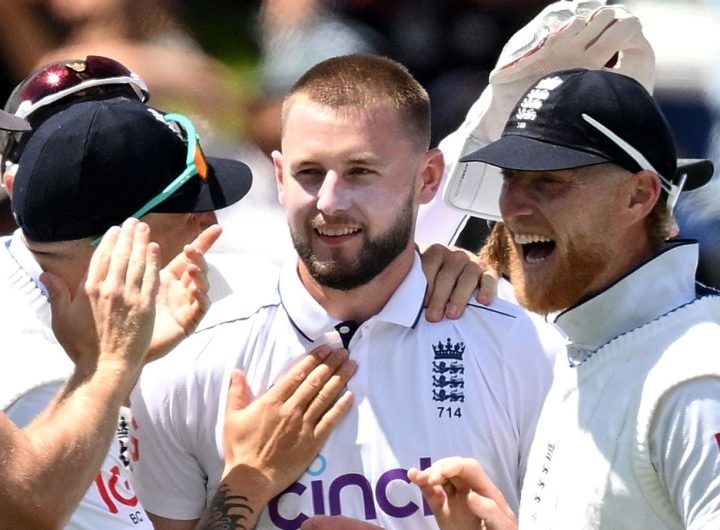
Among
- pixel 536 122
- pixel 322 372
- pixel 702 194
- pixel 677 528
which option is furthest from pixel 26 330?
pixel 702 194

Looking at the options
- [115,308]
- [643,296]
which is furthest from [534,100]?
[115,308]

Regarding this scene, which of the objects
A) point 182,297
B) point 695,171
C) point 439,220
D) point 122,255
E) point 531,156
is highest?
point 531,156

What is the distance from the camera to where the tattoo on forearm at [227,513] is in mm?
2875

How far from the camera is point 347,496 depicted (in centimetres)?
293

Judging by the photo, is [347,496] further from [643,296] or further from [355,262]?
[643,296]

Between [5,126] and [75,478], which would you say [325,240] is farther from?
[75,478]

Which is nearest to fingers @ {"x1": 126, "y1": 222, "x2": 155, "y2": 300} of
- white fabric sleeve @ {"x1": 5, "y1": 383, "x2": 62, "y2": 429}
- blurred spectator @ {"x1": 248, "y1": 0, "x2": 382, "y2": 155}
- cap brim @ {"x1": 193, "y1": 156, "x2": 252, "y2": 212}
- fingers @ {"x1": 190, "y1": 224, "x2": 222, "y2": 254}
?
white fabric sleeve @ {"x1": 5, "y1": 383, "x2": 62, "y2": 429}

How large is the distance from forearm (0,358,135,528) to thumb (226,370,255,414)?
1.86 ft

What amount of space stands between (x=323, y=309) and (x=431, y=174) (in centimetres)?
43

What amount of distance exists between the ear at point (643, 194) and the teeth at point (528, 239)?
0.69ft

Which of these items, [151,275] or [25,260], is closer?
[151,275]

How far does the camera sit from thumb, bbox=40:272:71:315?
8.59ft

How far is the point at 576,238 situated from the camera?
2648 mm

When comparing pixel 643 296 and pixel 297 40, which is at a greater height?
pixel 643 296
